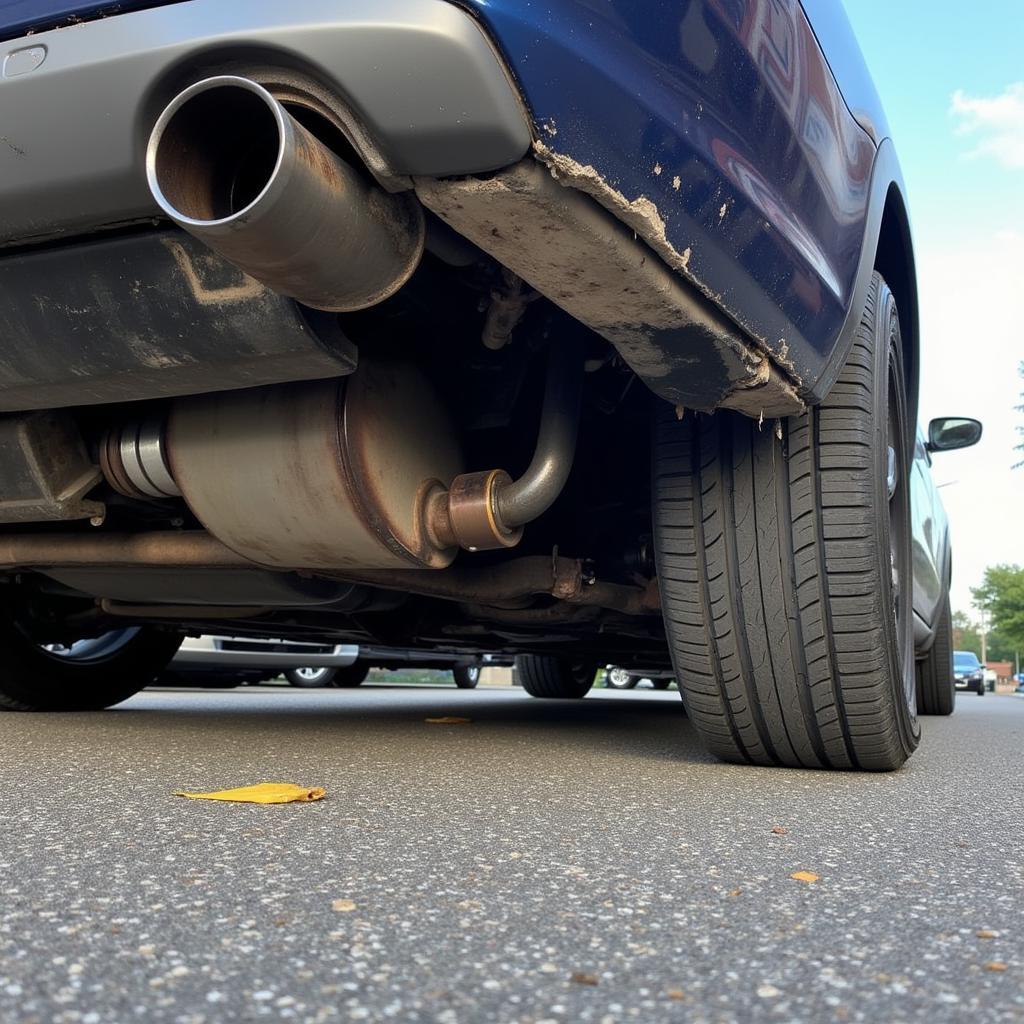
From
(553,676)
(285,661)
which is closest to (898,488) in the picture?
(553,676)

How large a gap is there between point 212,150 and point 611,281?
454mm

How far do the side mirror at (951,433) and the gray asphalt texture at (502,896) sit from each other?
248cm

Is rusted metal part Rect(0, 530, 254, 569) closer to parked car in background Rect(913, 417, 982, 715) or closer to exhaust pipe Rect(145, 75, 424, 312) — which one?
exhaust pipe Rect(145, 75, 424, 312)

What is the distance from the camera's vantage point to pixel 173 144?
0.93m

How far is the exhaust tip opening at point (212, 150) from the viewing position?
2.93ft

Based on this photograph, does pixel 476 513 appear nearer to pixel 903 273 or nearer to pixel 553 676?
pixel 903 273

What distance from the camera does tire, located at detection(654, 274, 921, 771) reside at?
4.94 feet

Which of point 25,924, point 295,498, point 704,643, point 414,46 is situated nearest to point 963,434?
point 704,643

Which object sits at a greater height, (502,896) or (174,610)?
(174,610)

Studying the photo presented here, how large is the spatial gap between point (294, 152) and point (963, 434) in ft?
11.7

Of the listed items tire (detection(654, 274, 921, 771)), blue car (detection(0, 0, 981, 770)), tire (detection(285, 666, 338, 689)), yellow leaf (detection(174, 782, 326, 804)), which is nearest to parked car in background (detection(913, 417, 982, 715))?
blue car (detection(0, 0, 981, 770))

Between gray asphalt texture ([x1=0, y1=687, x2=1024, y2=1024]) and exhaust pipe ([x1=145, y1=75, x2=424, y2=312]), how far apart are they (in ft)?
1.99

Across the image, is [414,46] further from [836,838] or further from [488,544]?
[836,838]

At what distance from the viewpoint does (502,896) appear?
0.83 m
